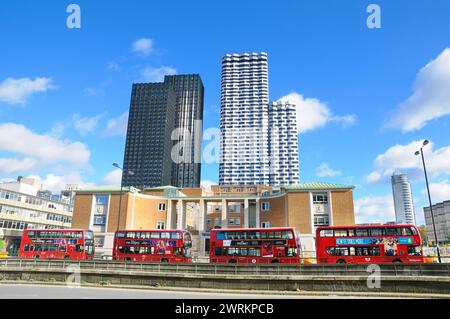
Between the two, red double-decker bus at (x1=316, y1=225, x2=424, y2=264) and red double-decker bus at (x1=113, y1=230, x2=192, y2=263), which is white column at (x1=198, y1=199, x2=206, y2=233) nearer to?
red double-decker bus at (x1=113, y1=230, x2=192, y2=263)

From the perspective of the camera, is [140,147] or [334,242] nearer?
[334,242]

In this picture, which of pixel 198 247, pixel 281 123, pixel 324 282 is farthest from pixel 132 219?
pixel 281 123

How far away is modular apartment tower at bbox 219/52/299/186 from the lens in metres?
181

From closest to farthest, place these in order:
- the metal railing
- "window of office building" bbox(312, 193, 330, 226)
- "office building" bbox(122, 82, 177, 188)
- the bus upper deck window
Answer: the metal railing
the bus upper deck window
"window of office building" bbox(312, 193, 330, 226)
"office building" bbox(122, 82, 177, 188)

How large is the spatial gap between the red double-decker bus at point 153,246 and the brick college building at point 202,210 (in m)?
18.9

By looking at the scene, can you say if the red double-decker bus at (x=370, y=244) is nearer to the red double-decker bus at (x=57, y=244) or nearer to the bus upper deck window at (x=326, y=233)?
the bus upper deck window at (x=326, y=233)

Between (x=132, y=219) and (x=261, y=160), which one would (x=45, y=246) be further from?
(x=261, y=160)

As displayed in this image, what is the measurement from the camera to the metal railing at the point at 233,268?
1714 centimetres

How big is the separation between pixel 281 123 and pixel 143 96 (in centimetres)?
9004

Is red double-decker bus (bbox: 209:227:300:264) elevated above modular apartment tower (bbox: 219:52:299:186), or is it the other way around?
modular apartment tower (bbox: 219:52:299:186)

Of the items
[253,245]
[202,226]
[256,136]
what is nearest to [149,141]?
[256,136]

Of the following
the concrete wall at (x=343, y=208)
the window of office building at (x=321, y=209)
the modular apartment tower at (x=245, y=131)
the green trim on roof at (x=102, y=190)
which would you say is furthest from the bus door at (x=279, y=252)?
the modular apartment tower at (x=245, y=131)

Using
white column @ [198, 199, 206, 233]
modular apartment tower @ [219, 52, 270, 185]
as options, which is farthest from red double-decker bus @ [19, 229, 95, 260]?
modular apartment tower @ [219, 52, 270, 185]
